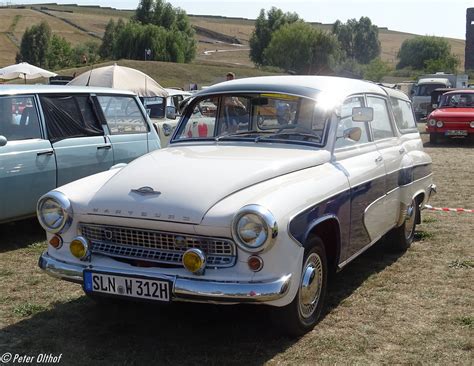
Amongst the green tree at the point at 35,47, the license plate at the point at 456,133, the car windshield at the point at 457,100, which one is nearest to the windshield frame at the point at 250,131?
the license plate at the point at 456,133

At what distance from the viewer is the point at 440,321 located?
4.75m

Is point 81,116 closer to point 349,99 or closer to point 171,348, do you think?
point 349,99

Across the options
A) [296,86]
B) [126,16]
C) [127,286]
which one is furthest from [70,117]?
[126,16]

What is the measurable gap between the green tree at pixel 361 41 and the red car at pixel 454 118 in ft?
362

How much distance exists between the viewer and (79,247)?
434 centimetres

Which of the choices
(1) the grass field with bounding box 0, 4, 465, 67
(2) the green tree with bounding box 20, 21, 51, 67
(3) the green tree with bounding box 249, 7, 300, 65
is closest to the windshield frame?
(1) the grass field with bounding box 0, 4, 465, 67

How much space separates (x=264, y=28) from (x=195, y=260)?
104608 millimetres

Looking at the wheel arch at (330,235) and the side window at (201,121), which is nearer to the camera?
the wheel arch at (330,235)

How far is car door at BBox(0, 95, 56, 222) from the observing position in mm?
6578

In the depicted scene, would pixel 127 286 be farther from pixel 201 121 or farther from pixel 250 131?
pixel 201 121

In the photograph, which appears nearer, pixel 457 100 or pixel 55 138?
pixel 55 138

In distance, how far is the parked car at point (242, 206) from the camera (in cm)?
393

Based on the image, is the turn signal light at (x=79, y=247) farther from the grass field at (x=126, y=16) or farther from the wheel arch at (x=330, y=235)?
the grass field at (x=126, y=16)

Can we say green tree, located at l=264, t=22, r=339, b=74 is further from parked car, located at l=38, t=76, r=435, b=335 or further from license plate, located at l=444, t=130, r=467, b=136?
parked car, located at l=38, t=76, r=435, b=335
